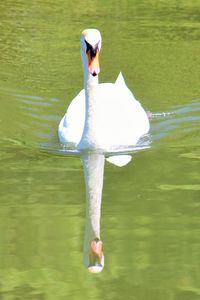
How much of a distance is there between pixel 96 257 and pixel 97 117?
2.71m

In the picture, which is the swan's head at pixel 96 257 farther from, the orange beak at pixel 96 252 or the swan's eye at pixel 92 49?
the swan's eye at pixel 92 49

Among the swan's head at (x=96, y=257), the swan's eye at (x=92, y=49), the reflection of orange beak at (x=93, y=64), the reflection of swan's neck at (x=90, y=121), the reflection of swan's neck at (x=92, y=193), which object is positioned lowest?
the swan's head at (x=96, y=257)

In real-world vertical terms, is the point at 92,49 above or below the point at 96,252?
above

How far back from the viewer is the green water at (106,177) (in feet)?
19.6

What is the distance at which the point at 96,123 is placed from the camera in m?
8.73

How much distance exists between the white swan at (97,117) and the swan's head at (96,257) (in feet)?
6.66

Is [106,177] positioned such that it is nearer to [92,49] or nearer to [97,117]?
[97,117]

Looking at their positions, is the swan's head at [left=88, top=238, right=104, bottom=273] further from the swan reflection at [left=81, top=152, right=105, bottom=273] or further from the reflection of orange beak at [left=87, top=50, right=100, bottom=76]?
the reflection of orange beak at [left=87, top=50, right=100, bottom=76]

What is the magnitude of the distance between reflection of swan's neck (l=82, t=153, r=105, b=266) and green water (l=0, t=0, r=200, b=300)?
6 cm

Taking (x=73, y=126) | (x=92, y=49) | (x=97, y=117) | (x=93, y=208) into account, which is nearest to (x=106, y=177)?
(x=93, y=208)

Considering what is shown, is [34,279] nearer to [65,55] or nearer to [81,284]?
[81,284]


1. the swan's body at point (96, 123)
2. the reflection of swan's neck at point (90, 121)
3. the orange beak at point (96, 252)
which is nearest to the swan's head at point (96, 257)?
the orange beak at point (96, 252)

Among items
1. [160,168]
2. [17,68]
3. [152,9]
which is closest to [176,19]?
[152,9]

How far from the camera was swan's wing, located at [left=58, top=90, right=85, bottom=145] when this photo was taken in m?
9.00
